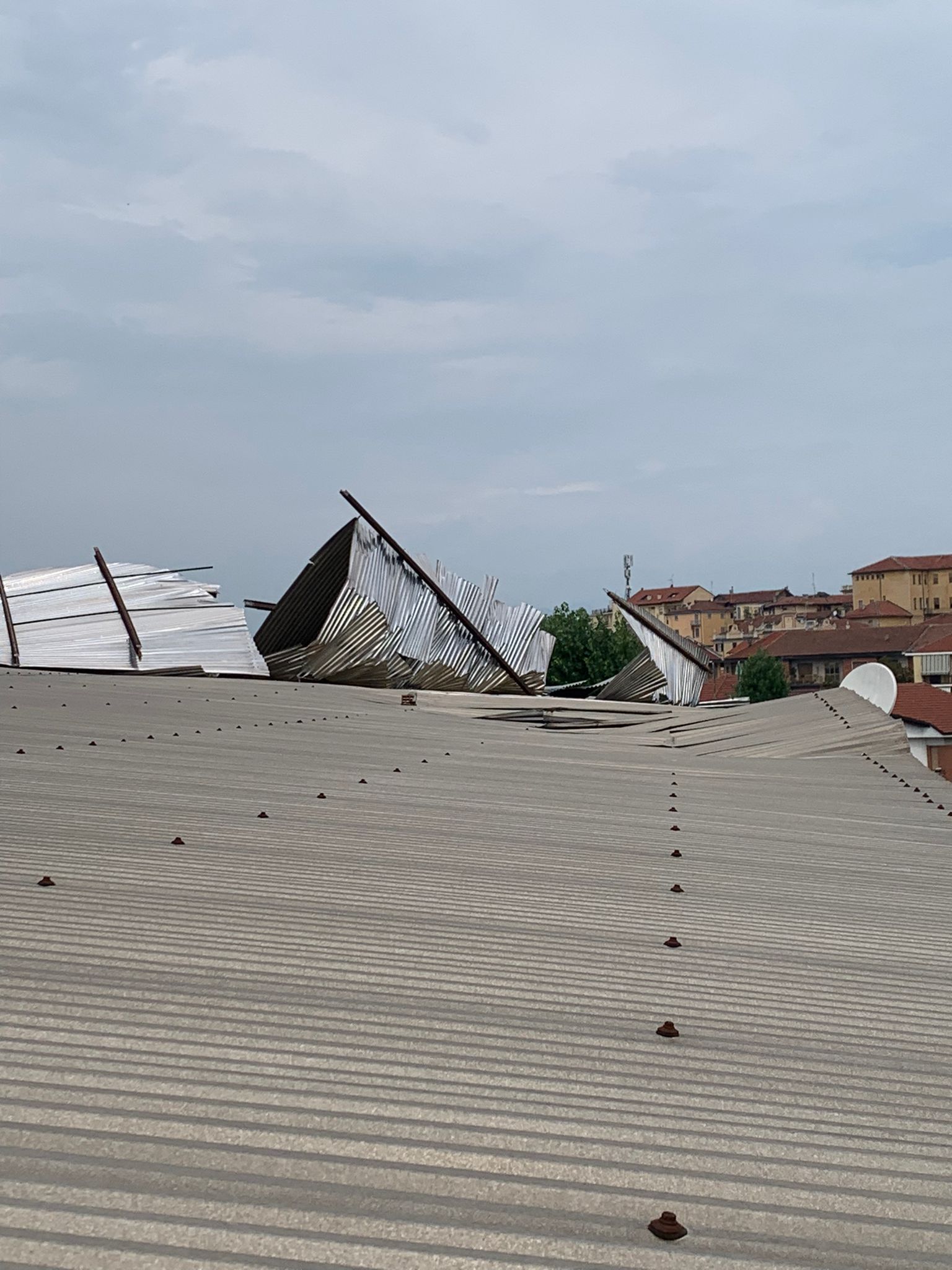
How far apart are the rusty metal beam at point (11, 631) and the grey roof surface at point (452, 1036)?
948cm

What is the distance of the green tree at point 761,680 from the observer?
187ft

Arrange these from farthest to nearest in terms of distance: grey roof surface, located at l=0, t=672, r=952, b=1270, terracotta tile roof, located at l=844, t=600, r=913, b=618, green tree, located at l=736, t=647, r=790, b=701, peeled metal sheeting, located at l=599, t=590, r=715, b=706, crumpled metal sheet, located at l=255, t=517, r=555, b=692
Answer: terracotta tile roof, located at l=844, t=600, r=913, b=618, green tree, located at l=736, t=647, r=790, b=701, peeled metal sheeting, located at l=599, t=590, r=715, b=706, crumpled metal sheet, located at l=255, t=517, r=555, b=692, grey roof surface, located at l=0, t=672, r=952, b=1270

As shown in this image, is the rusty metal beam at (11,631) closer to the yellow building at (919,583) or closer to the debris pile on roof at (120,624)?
the debris pile on roof at (120,624)

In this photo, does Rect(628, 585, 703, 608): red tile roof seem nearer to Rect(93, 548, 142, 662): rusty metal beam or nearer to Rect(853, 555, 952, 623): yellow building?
Rect(853, 555, 952, 623): yellow building

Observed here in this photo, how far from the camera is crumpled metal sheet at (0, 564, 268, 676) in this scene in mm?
15852

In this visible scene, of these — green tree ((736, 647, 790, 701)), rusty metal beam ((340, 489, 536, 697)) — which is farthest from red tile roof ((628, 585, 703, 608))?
rusty metal beam ((340, 489, 536, 697))

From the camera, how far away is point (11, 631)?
1585cm

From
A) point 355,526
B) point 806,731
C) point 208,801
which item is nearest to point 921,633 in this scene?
point 355,526

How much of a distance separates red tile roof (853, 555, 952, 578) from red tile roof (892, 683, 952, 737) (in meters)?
73.2

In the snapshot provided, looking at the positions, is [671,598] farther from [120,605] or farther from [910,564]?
[120,605]

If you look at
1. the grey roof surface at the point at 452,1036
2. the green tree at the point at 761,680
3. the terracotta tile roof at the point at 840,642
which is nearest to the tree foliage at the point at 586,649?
the green tree at the point at 761,680

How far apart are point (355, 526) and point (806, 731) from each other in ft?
33.9

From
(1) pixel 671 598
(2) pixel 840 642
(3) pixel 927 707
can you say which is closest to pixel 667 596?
(1) pixel 671 598

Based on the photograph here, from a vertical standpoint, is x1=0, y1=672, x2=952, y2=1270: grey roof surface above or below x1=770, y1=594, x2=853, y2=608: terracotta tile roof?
below
